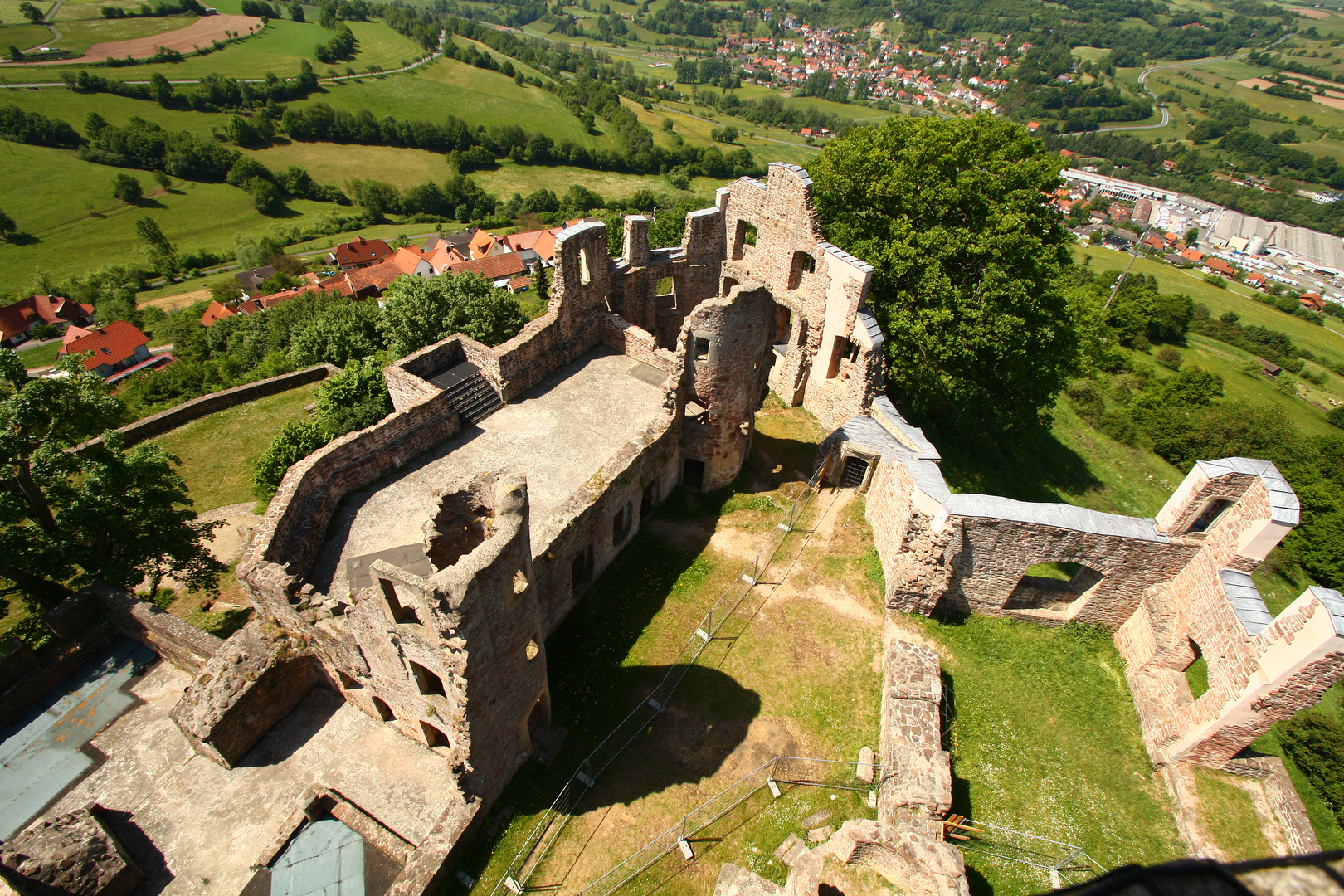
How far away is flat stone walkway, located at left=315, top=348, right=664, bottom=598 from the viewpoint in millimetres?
15992

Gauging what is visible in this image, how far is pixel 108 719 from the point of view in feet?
50.3

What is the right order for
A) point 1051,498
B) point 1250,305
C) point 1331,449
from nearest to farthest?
point 1051,498
point 1331,449
point 1250,305

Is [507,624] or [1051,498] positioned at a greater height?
[507,624]

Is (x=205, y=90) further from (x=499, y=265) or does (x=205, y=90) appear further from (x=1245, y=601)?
(x=1245, y=601)

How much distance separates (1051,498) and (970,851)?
18.0m

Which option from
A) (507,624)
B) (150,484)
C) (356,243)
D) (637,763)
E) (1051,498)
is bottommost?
(356,243)

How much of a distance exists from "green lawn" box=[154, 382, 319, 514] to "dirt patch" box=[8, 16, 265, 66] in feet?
490

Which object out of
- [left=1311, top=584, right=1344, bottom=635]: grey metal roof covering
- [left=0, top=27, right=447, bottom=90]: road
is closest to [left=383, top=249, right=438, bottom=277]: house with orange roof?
[left=1311, top=584, right=1344, bottom=635]: grey metal roof covering

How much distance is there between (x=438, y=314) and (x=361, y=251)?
71.1m

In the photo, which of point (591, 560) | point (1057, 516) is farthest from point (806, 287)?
point (591, 560)

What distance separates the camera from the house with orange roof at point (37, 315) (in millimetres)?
68875

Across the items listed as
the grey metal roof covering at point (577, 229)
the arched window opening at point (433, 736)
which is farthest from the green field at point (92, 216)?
the arched window opening at point (433, 736)

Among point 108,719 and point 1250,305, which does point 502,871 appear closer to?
point 108,719

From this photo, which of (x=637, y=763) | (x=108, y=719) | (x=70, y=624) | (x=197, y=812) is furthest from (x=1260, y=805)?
(x=70, y=624)
